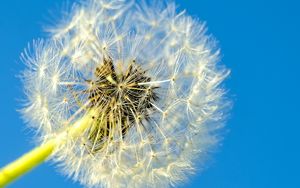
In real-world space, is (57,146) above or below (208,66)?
below

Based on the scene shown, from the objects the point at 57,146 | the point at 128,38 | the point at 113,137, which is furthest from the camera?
the point at 128,38

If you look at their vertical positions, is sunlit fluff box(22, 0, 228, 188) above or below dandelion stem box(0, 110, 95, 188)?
Answer: above

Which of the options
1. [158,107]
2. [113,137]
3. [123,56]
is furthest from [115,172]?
[123,56]

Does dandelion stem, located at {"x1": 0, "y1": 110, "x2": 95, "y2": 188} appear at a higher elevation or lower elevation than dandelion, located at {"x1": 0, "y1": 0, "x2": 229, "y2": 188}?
lower

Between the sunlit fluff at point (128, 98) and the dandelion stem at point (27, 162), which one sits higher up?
the sunlit fluff at point (128, 98)

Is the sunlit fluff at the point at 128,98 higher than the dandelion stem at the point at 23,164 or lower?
higher

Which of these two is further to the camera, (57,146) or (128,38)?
(128,38)

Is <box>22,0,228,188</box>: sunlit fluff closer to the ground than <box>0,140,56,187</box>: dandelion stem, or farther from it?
farther from it

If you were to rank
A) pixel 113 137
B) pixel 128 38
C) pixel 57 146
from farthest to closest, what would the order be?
pixel 128 38, pixel 113 137, pixel 57 146

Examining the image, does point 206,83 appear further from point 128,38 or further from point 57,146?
point 57,146

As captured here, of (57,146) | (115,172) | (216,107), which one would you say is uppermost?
(216,107)

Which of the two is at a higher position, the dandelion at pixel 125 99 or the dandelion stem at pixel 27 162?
the dandelion at pixel 125 99
